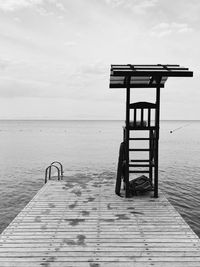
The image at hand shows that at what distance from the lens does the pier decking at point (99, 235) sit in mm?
6559

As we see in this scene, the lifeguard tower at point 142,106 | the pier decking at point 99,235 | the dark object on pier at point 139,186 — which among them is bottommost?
the pier decking at point 99,235

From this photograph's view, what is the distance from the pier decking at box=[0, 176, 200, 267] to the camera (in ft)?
21.5

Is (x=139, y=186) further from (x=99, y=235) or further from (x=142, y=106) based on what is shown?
(x=99, y=235)

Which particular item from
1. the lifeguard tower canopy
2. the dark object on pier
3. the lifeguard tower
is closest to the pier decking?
the dark object on pier

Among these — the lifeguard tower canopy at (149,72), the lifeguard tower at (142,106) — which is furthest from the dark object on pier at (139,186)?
the lifeguard tower canopy at (149,72)

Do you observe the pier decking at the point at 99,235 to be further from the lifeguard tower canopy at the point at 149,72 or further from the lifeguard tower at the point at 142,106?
the lifeguard tower canopy at the point at 149,72

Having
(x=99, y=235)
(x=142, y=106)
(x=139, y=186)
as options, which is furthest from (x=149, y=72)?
(x=99, y=235)

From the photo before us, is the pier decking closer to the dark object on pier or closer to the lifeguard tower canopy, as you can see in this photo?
the dark object on pier

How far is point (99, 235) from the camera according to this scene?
7.91m

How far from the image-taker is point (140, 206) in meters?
10.6

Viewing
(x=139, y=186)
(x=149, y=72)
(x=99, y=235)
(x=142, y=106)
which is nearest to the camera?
(x=99, y=235)

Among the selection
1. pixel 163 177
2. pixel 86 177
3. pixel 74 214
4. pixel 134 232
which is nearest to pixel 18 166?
pixel 163 177

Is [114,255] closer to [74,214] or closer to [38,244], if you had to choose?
[38,244]

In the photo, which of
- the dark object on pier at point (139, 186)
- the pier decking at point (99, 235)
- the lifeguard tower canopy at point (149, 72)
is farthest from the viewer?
the dark object on pier at point (139, 186)
